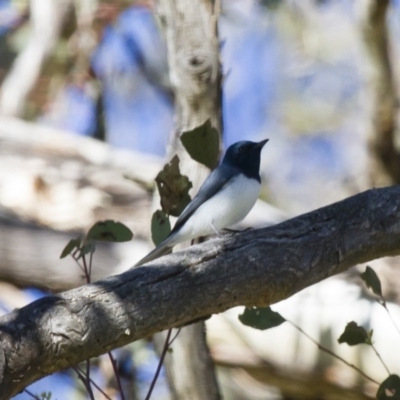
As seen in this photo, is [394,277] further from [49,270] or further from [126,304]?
[126,304]

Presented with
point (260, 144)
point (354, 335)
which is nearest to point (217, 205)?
point (260, 144)

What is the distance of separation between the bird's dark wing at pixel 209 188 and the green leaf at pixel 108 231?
616 millimetres

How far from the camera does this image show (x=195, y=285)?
1.93 m

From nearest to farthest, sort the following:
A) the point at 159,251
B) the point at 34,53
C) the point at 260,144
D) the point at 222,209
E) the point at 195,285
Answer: the point at 195,285
the point at 159,251
the point at 222,209
the point at 260,144
the point at 34,53

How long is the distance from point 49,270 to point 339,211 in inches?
96.9

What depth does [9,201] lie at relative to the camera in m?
5.23

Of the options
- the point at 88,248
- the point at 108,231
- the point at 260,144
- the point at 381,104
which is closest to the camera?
the point at 88,248

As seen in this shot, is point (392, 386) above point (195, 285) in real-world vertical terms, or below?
below

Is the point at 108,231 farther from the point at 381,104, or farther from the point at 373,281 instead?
the point at 381,104

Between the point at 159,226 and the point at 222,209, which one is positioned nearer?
the point at 159,226

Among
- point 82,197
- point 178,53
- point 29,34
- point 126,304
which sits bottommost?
point 126,304

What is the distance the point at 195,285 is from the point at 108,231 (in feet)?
1.73

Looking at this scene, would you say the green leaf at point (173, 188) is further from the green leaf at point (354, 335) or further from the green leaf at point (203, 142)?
the green leaf at point (354, 335)

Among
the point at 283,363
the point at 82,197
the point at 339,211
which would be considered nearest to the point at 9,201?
the point at 82,197
